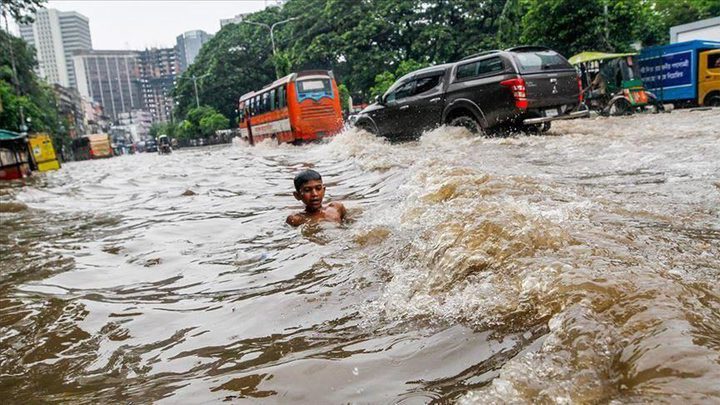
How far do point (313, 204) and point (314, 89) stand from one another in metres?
15.5

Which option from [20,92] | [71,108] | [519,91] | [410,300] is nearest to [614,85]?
[519,91]

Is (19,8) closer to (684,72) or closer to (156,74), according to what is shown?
(684,72)

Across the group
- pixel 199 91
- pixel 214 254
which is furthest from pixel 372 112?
pixel 199 91

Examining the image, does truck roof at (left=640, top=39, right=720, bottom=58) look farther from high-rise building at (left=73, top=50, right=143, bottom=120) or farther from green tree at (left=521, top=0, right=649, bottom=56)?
high-rise building at (left=73, top=50, right=143, bottom=120)

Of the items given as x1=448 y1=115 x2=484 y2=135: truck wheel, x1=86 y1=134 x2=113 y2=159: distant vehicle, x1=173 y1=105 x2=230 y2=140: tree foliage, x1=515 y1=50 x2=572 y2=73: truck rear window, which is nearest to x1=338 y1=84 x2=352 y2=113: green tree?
x1=173 y1=105 x2=230 y2=140: tree foliage

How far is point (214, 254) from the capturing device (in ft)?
14.3

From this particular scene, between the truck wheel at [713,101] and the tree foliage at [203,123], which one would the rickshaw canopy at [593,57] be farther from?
the tree foliage at [203,123]

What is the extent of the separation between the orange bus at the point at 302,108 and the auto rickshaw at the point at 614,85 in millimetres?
8800

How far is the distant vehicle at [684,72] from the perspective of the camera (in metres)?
15.8

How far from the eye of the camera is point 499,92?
9289mm

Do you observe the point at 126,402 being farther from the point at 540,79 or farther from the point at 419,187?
the point at 540,79

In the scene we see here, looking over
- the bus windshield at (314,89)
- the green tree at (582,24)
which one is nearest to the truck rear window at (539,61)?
the bus windshield at (314,89)

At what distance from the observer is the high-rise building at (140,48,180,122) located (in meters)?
185

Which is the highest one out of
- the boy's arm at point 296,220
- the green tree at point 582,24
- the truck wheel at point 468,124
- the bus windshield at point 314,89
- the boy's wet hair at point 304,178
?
the green tree at point 582,24
